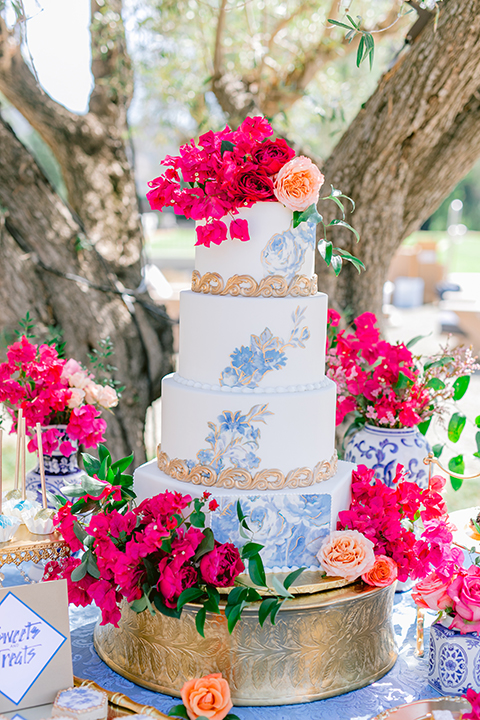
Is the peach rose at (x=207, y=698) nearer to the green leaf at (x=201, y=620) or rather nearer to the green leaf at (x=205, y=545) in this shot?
the green leaf at (x=201, y=620)

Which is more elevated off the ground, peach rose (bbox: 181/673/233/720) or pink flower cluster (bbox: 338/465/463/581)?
pink flower cluster (bbox: 338/465/463/581)

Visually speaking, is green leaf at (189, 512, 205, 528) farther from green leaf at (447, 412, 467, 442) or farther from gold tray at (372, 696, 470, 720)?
green leaf at (447, 412, 467, 442)

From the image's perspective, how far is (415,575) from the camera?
197cm

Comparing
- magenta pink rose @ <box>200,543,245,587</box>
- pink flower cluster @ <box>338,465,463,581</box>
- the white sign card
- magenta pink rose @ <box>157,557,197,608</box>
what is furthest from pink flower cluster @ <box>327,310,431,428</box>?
the white sign card

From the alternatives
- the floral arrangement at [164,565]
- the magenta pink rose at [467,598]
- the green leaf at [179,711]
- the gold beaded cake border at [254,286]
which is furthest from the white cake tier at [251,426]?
the green leaf at [179,711]

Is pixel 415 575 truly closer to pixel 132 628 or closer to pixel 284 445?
pixel 284 445

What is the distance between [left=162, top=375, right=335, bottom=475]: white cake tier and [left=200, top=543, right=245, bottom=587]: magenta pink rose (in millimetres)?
241

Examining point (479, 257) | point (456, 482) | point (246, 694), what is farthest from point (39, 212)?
point (479, 257)

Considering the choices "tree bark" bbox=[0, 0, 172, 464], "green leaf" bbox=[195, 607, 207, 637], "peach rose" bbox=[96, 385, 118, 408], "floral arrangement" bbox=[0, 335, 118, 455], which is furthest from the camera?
"tree bark" bbox=[0, 0, 172, 464]

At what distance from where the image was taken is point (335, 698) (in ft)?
6.07

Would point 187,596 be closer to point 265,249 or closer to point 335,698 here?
point 335,698

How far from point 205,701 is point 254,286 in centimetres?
105

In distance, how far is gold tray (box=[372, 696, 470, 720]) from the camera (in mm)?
1673

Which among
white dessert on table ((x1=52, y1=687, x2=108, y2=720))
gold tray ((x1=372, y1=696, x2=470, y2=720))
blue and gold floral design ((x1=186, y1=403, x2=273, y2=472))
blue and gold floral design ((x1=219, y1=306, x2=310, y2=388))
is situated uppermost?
blue and gold floral design ((x1=219, y1=306, x2=310, y2=388))
